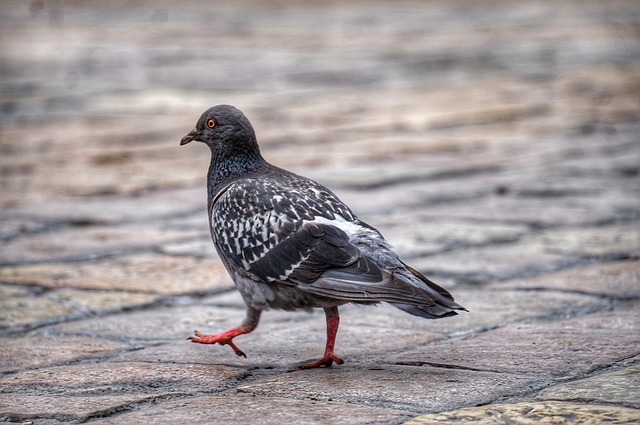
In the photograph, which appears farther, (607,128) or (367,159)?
(607,128)

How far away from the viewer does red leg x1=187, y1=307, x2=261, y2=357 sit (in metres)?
3.92

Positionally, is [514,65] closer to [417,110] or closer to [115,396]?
[417,110]

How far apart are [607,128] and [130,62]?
805 cm

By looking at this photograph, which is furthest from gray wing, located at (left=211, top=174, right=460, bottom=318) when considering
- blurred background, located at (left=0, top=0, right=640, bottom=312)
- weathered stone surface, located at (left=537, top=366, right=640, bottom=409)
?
blurred background, located at (left=0, top=0, right=640, bottom=312)

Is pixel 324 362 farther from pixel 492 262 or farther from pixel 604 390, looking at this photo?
pixel 492 262

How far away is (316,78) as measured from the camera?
13.4 m

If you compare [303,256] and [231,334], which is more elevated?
[303,256]

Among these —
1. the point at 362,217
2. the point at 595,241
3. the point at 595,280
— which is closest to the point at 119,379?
the point at 595,280

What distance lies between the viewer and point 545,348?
3742mm

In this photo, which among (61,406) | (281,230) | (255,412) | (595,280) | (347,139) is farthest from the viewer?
(347,139)

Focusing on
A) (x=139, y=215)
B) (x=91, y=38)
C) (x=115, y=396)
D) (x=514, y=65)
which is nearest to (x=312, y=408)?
(x=115, y=396)

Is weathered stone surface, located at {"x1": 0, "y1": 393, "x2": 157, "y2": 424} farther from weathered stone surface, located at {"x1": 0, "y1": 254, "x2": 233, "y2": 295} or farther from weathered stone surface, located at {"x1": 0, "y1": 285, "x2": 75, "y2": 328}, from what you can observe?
weathered stone surface, located at {"x1": 0, "y1": 254, "x2": 233, "y2": 295}

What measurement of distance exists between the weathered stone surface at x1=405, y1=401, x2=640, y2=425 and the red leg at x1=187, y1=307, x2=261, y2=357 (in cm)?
→ 110

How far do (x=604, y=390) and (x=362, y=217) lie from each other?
10.7 feet
